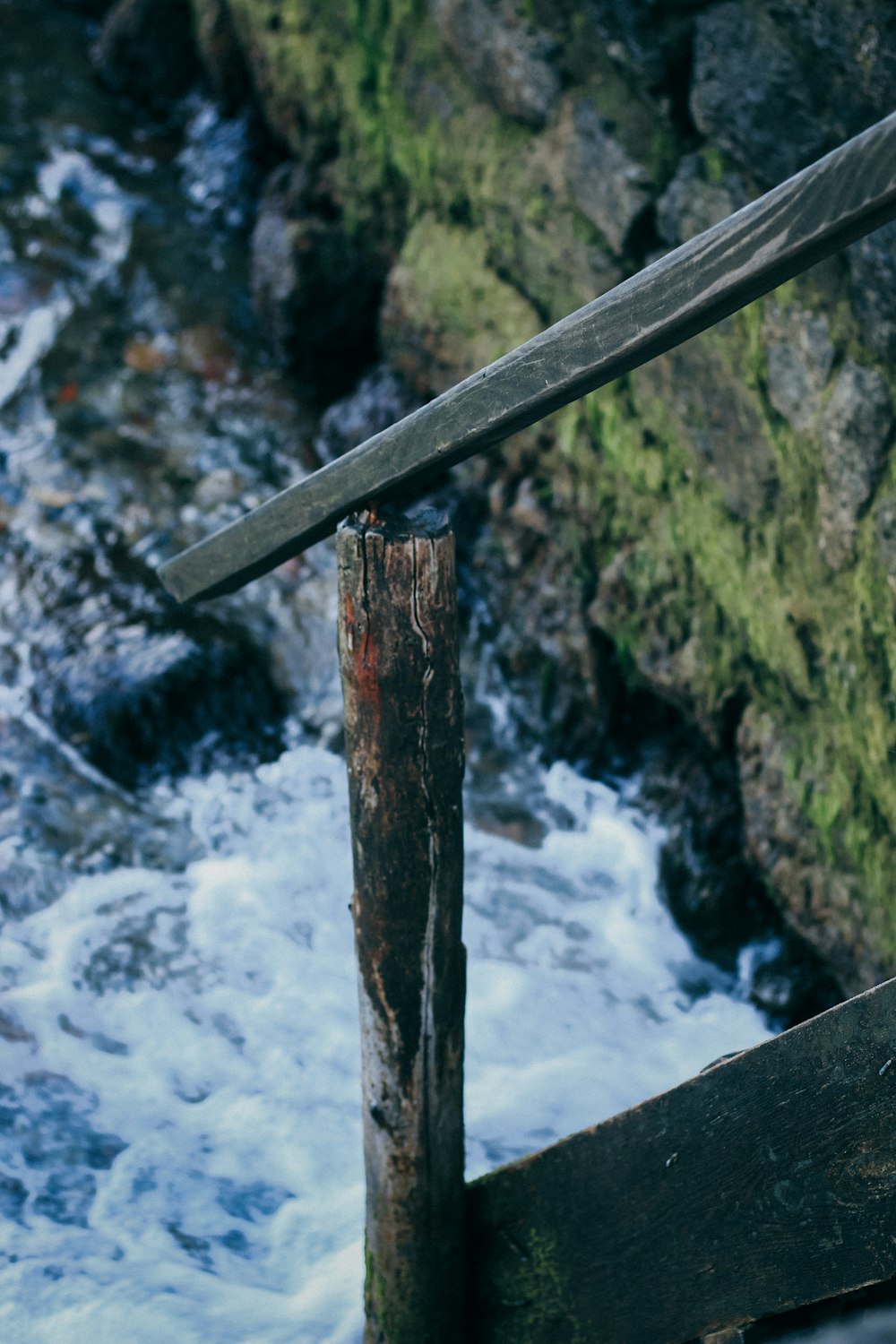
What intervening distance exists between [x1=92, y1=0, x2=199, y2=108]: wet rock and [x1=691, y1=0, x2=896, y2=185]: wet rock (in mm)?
6114

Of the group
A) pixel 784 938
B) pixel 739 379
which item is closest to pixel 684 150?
pixel 739 379

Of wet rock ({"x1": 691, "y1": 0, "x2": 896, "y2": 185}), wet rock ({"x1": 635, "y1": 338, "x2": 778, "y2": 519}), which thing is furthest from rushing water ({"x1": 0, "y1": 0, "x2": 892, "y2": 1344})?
wet rock ({"x1": 691, "y1": 0, "x2": 896, "y2": 185})

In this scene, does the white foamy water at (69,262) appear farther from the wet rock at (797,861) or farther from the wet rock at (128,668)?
the wet rock at (797,861)

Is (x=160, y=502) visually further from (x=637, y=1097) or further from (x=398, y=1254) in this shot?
(x=398, y=1254)

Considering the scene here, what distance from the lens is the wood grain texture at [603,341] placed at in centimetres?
106

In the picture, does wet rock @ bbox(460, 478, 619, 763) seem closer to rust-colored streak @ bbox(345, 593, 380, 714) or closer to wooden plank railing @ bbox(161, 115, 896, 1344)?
wooden plank railing @ bbox(161, 115, 896, 1344)

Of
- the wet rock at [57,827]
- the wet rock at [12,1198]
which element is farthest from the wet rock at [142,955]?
the wet rock at [12,1198]

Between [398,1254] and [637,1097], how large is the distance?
1314 mm

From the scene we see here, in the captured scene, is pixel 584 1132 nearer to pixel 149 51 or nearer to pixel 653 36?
pixel 653 36

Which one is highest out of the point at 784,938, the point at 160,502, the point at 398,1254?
the point at 160,502

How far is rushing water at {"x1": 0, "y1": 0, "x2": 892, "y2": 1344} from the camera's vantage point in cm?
260

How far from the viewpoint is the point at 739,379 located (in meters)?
2.81

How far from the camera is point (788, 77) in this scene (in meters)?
2.29

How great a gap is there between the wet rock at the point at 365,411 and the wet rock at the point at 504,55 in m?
1.42
